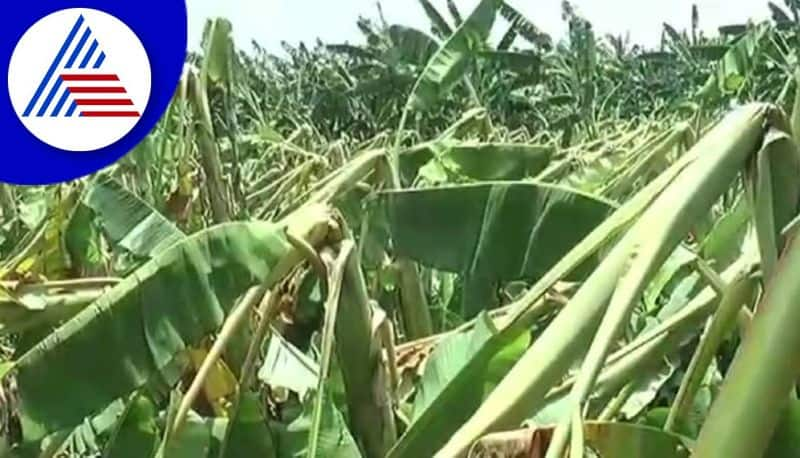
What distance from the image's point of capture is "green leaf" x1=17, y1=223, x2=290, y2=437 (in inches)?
46.7

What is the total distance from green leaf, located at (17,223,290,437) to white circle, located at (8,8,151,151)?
1037 millimetres

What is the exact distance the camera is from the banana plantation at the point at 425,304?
711 millimetres

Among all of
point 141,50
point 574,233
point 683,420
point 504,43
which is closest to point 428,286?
point 141,50

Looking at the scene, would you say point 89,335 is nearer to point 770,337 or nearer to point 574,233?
point 574,233

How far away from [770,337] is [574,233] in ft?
2.15

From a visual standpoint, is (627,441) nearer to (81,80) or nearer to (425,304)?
(425,304)

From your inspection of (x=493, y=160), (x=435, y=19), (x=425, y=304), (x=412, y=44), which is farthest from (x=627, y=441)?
(x=435, y=19)

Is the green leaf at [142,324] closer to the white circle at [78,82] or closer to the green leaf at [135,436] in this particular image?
the green leaf at [135,436]

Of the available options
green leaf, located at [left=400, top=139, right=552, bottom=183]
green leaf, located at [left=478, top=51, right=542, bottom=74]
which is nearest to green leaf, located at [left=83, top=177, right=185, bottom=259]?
green leaf, located at [left=400, top=139, right=552, bottom=183]

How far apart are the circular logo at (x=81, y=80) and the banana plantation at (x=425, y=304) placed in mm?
62

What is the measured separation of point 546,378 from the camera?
0.69 m

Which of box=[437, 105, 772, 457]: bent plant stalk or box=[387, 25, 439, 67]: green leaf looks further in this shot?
box=[387, 25, 439, 67]: green leaf

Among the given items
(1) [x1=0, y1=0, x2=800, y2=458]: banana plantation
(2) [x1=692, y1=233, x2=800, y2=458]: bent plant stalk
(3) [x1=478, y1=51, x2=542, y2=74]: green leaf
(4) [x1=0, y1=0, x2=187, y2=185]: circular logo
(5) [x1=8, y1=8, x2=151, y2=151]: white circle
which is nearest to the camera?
(2) [x1=692, y1=233, x2=800, y2=458]: bent plant stalk

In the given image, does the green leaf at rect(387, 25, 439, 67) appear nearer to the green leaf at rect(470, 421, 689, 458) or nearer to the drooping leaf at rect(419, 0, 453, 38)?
the drooping leaf at rect(419, 0, 453, 38)
